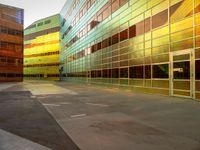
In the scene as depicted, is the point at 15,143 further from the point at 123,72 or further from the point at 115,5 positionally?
the point at 115,5

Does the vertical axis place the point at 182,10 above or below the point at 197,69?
above

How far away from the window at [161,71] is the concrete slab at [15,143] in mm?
14130

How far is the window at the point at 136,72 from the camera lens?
22.7 m

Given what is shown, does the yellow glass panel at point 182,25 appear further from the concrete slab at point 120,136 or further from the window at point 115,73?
the window at point 115,73

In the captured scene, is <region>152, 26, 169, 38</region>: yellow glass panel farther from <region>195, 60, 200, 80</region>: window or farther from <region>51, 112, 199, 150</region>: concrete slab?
<region>51, 112, 199, 150</region>: concrete slab

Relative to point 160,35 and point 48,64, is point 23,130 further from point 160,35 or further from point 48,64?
point 48,64

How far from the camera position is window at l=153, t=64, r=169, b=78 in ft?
61.2

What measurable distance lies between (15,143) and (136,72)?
60.2 ft

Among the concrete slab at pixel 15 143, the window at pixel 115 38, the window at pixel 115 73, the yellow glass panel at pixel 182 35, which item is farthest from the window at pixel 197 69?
the window at pixel 115 38

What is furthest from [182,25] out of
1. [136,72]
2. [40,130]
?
[40,130]

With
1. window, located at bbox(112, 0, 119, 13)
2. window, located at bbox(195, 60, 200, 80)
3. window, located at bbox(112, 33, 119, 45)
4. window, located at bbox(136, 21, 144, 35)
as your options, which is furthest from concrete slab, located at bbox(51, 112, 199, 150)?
window, located at bbox(112, 0, 119, 13)

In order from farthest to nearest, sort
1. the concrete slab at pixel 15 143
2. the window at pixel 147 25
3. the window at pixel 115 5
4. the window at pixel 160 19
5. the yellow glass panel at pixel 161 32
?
the window at pixel 115 5 → the window at pixel 147 25 → the window at pixel 160 19 → the yellow glass panel at pixel 161 32 → the concrete slab at pixel 15 143

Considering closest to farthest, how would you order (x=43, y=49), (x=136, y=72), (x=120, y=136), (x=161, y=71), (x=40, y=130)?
(x=120, y=136) → (x=40, y=130) → (x=161, y=71) → (x=136, y=72) → (x=43, y=49)

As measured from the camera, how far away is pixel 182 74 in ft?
55.1
